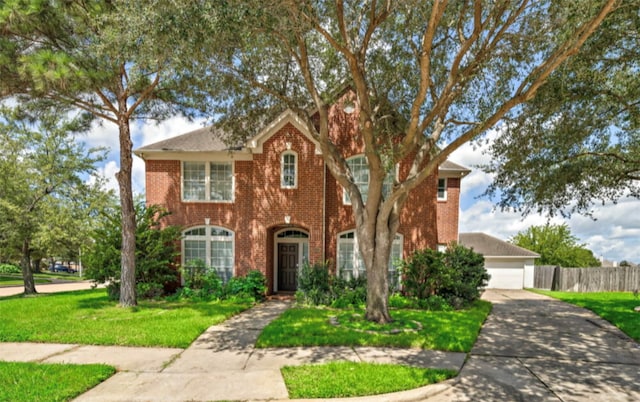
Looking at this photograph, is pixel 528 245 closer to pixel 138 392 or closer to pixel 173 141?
pixel 173 141

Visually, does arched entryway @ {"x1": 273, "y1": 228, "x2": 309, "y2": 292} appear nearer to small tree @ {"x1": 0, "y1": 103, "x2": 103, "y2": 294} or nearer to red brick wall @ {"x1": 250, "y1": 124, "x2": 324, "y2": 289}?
red brick wall @ {"x1": 250, "y1": 124, "x2": 324, "y2": 289}

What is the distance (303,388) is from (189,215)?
33.2ft

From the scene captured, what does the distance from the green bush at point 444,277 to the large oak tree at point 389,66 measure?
129 inches

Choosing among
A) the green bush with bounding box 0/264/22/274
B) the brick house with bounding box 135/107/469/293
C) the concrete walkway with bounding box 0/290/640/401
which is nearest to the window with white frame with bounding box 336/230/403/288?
the brick house with bounding box 135/107/469/293

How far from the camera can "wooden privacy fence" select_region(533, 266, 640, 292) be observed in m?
19.4

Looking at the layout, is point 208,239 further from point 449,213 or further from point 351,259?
point 449,213

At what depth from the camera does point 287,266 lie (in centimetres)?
1415

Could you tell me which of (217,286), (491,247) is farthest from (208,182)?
(491,247)

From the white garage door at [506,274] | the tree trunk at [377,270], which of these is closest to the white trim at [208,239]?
the tree trunk at [377,270]

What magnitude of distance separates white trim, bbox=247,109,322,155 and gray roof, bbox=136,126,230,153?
4.02 ft

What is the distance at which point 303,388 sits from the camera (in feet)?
16.1

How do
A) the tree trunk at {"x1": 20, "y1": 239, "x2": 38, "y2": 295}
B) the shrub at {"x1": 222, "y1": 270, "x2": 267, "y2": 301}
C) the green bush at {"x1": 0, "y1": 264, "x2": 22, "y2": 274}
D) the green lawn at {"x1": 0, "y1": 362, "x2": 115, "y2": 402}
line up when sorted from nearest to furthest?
1. the green lawn at {"x1": 0, "y1": 362, "x2": 115, "y2": 402}
2. the shrub at {"x1": 222, "y1": 270, "x2": 267, "y2": 301}
3. the tree trunk at {"x1": 20, "y1": 239, "x2": 38, "y2": 295}
4. the green bush at {"x1": 0, "y1": 264, "x2": 22, "y2": 274}

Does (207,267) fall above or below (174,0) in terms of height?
below

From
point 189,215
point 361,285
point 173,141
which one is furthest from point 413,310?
point 173,141
